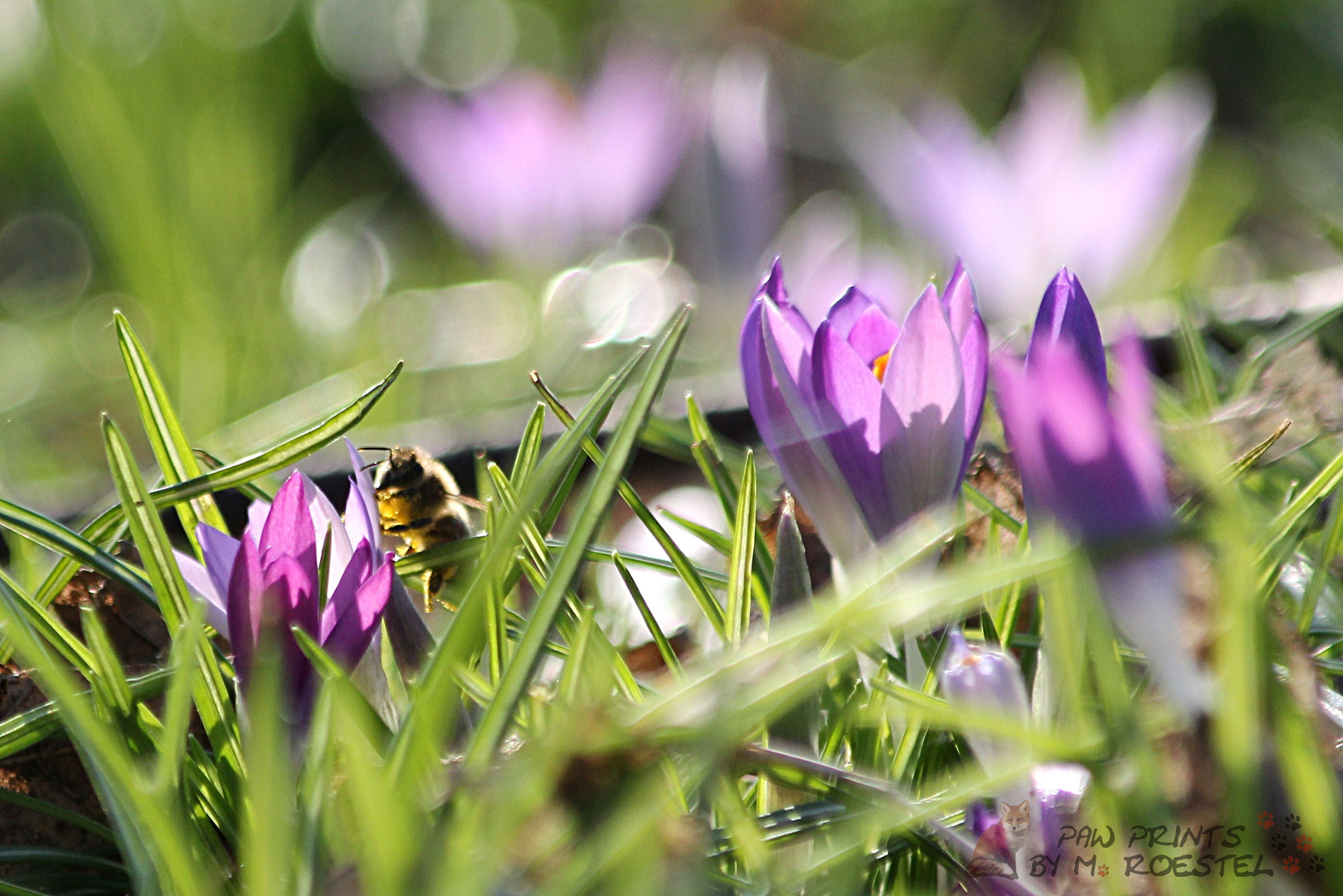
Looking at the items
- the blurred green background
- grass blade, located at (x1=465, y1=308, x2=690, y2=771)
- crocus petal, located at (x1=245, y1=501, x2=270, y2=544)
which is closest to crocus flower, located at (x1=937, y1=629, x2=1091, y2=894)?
grass blade, located at (x1=465, y1=308, x2=690, y2=771)

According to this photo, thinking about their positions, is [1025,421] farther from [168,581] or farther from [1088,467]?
[168,581]

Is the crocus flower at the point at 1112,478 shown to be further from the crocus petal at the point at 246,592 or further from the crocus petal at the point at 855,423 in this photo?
the crocus petal at the point at 246,592

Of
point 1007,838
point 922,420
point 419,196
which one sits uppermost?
point 419,196

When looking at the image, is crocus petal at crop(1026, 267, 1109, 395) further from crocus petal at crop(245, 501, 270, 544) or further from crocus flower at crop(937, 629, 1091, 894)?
crocus petal at crop(245, 501, 270, 544)

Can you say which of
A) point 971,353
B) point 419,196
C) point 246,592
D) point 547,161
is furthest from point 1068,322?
point 419,196

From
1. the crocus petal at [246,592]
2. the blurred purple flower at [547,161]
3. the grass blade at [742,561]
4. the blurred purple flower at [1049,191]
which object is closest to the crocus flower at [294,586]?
the crocus petal at [246,592]
